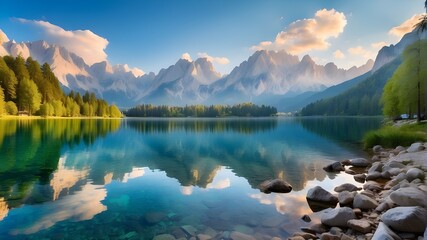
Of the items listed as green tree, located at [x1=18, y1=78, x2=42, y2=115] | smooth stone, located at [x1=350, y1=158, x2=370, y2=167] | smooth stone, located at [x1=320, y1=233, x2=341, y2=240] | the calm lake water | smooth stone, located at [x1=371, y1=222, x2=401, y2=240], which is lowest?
the calm lake water

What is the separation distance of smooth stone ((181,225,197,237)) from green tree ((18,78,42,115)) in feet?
459

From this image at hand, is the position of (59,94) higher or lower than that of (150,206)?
higher

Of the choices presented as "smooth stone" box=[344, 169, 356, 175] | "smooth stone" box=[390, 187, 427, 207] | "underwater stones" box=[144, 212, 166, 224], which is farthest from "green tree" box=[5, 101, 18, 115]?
"smooth stone" box=[390, 187, 427, 207]

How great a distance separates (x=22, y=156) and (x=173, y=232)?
28576 mm

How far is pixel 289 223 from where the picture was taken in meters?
14.0

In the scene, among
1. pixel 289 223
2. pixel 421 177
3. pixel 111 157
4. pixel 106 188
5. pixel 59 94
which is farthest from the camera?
pixel 59 94

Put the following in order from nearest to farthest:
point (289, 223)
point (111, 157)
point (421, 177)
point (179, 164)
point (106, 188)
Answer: point (289, 223) < point (421, 177) < point (106, 188) < point (179, 164) < point (111, 157)

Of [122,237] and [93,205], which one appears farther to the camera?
[93,205]

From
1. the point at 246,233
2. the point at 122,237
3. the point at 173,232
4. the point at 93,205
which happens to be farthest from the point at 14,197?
the point at 246,233

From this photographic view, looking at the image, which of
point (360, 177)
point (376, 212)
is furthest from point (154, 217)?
point (360, 177)

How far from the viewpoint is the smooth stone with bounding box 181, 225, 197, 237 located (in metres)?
12.7

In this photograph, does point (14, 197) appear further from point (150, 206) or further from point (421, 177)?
point (421, 177)

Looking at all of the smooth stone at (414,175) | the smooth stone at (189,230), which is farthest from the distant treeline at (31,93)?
the smooth stone at (414,175)

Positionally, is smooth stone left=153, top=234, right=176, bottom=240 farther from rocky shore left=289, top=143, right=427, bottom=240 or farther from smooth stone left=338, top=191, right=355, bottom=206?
smooth stone left=338, top=191, right=355, bottom=206
